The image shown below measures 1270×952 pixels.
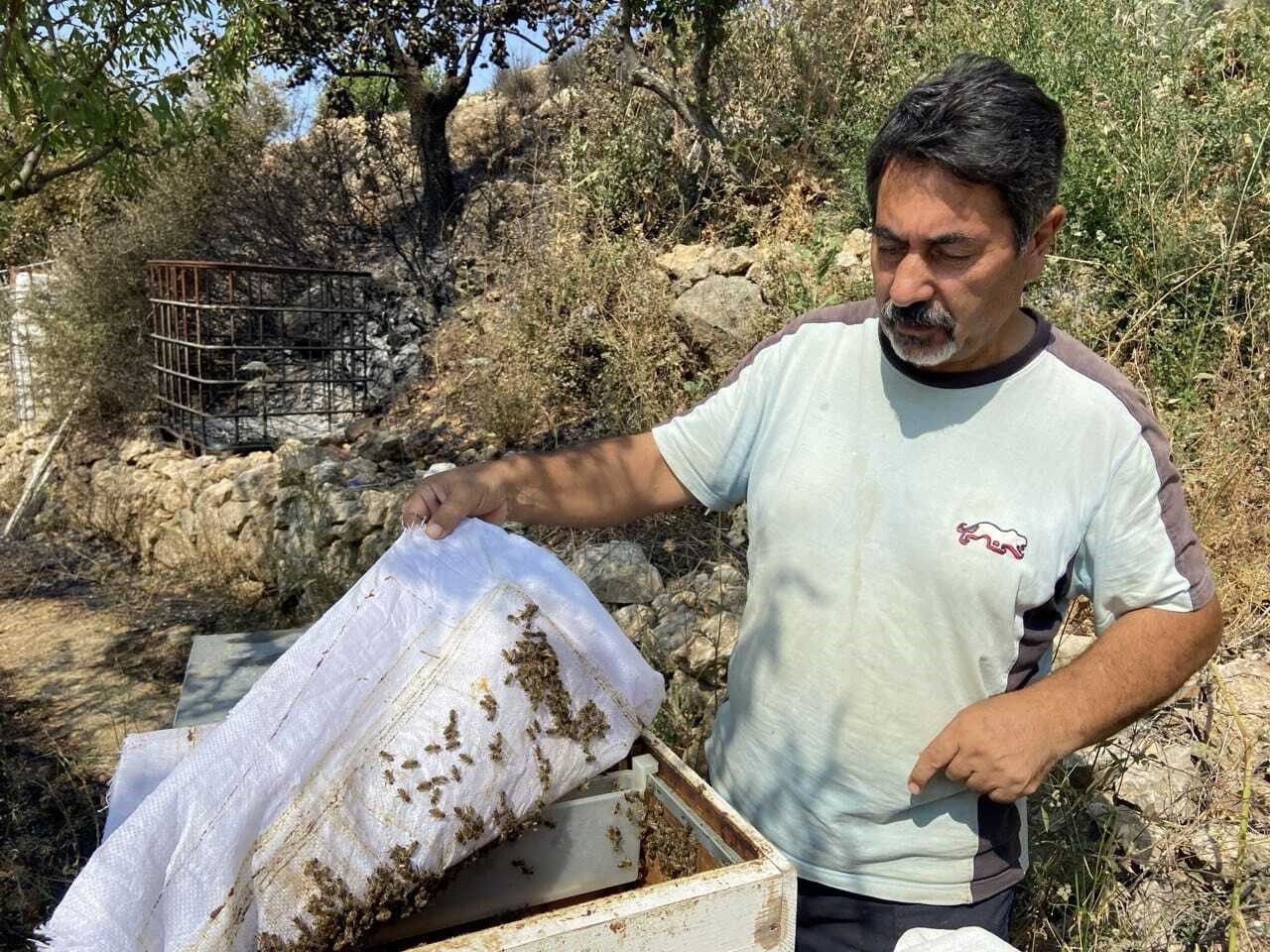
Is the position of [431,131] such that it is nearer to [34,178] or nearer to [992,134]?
[34,178]

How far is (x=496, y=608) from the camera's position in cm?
133

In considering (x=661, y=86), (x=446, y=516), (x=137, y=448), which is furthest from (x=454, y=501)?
(x=137, y=448)

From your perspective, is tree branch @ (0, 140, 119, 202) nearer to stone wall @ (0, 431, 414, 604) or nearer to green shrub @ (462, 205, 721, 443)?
stone wall @ (0, 431, 414, 604)

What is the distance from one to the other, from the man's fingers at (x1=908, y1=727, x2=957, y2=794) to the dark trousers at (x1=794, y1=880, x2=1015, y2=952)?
10.5 inches

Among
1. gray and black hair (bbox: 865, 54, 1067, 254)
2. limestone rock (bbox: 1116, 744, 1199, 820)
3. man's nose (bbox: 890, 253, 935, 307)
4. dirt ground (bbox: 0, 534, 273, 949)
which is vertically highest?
gray and black hair (bbox: 865, 54, 1067, 254)

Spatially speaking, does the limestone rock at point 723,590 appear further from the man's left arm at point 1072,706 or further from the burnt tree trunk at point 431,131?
the burnt tree trunk at point 431,131

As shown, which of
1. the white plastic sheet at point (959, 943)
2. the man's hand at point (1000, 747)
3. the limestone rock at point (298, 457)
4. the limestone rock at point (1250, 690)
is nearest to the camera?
the white plastic sheet at point (959, 943)

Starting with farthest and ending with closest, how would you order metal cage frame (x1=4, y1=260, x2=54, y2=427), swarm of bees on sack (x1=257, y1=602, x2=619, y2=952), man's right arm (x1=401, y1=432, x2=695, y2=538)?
metal cage frame (x1=4, y1=260, x2=54, y2=427), man's right arm (x1=401, y1=432, x2=695, y2=538), swarm of bees on sack (x1=257, y1=602, x2=619, y2=952)

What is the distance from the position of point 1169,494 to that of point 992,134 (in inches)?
24.5

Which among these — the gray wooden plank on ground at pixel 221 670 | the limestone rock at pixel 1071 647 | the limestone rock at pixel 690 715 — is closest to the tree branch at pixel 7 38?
the gray wooden plank on ground at pixel 221 670

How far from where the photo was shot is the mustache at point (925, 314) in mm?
1540

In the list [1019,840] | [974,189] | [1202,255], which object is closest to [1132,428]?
[974,189]

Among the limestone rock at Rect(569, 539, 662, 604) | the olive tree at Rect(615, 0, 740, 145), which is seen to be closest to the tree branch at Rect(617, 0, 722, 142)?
the olive tree at Rect(615, 0, 740, 145)

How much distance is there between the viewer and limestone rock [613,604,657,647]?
12.2 feet
